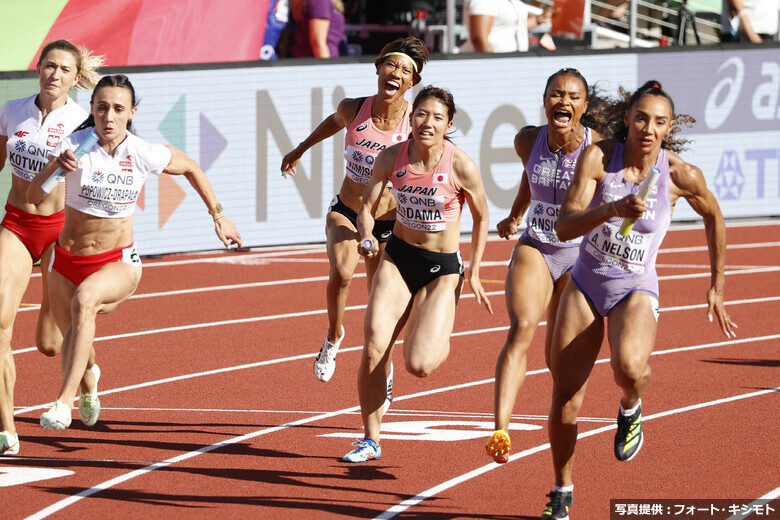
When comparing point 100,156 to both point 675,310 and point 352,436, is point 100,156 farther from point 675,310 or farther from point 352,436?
point 675,310

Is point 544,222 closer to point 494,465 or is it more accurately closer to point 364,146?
point 494,465

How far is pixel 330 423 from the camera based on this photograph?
28.1 ft

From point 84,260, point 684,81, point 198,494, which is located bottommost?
point 198,494

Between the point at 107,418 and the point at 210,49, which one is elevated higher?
the point at 210,49

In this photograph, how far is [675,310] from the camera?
12570 millimetres

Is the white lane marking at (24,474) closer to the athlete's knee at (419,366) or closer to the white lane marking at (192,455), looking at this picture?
the white lane marking at (192,455)

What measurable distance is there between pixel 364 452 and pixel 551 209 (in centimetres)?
176

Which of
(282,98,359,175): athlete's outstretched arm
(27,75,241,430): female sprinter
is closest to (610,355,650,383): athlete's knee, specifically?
(27,75,241,430): female sprinter

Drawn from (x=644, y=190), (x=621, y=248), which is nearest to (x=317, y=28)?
(x=621, y=248)

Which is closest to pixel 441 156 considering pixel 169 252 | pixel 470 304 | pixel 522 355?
pixel 522 355

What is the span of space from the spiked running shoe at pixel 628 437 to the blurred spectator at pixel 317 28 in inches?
403

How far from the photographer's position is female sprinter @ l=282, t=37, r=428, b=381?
8.37 meters

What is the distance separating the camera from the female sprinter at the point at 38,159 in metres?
7.84

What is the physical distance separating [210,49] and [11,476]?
32.0 ft
